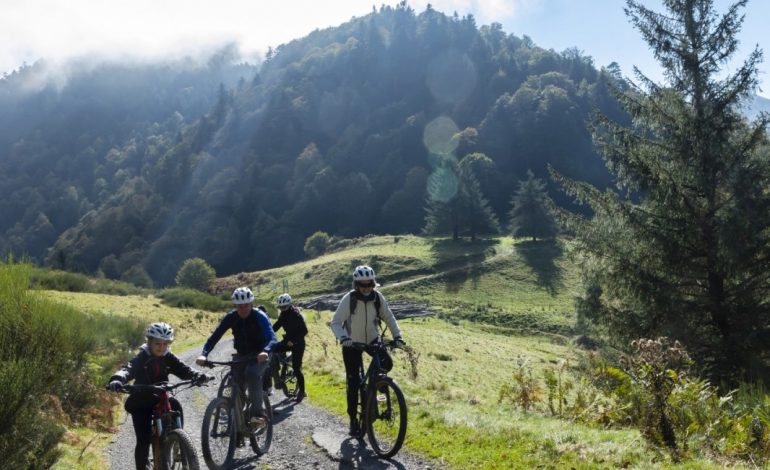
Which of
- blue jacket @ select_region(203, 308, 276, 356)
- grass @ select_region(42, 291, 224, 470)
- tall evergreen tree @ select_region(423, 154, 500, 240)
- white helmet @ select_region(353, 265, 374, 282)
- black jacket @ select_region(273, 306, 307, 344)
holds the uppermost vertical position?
tall evergreen tree @ select_region(423, 154, 500, 240)

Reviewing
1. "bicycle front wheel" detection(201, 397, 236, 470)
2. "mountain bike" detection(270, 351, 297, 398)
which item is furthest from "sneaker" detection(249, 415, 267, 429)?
"mountain bike" detection(270, 351, 297, 398)

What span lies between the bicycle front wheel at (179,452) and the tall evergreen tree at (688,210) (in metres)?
12.3

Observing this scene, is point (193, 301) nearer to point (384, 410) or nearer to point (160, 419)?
point (384, 410)

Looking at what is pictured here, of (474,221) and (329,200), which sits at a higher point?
(329,200)

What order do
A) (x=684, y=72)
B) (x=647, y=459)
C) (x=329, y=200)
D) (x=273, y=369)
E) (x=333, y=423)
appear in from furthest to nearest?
(x=329, y=200), (x=684, y=72), (x=273, y=369), (x=333, y=423), (x=647, y=459)

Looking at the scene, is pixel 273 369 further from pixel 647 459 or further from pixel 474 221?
pixel 474 221

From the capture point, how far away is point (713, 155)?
14531 millimetres

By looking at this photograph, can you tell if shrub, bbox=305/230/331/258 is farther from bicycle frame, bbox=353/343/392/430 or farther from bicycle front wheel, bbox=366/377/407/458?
bicycle front wheel, bbox=366/377/407/458

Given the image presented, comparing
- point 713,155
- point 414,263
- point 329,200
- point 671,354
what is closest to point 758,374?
point 713,155

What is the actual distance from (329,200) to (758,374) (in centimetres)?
16859

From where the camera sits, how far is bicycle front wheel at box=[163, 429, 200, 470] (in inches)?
259

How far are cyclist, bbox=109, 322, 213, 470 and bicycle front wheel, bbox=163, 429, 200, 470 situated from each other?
0.34 meters

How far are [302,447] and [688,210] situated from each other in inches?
481

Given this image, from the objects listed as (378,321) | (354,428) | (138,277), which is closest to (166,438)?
(354,428)
